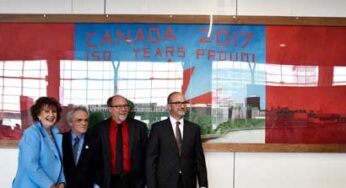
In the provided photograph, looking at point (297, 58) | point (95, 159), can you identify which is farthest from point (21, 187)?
point (297, 58)

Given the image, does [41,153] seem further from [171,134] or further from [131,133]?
[171,134]

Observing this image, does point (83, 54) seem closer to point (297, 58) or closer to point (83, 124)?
point (83, 124)

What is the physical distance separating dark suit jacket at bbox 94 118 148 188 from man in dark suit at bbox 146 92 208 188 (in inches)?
3.8

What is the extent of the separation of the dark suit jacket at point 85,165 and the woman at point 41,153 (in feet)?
0.55

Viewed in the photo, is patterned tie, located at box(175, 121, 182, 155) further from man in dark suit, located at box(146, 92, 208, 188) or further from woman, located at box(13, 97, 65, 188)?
woman, located at box(13, 97, 65, 188)

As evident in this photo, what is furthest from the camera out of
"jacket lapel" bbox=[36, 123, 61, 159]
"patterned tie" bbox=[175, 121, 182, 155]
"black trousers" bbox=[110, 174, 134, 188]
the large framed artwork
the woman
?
the large framed artwork

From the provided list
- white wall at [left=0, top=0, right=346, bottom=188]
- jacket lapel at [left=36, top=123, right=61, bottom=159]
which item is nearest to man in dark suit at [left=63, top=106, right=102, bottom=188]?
jacket lapel at [left=36, top=123, right=61, bottom=159]

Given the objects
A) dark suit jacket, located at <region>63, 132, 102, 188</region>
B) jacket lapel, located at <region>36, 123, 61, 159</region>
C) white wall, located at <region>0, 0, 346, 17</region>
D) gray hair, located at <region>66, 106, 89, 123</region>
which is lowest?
dark suit jacket, located at <region>63, 132, 102, 188</region>

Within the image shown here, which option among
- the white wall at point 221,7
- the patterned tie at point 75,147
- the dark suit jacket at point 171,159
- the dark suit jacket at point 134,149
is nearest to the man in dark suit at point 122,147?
the dark suit jacket at point 134,149

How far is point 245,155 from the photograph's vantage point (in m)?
4.32

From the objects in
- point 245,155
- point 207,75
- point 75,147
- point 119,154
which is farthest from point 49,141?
point 245,155

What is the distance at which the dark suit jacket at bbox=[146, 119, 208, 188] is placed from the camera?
3.81 m

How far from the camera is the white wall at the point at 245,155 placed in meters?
4.32

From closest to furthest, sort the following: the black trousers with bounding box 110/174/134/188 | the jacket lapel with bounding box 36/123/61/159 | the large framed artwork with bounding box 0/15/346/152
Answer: the jacket lapel with bounding box 36/123/61/159, the black trousers with bounding box 110/174/134/188, the large framed artwork with bounding box 0/15/346/152
